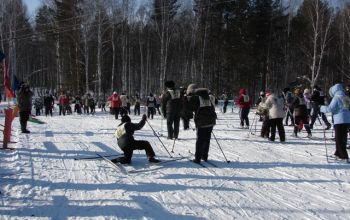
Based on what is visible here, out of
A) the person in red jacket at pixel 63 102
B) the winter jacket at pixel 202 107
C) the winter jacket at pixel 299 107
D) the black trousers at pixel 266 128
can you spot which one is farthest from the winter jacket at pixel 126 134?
the person in red jacket at pixel 63 102

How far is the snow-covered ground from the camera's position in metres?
5.43

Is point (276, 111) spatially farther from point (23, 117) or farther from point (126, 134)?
point (23, 117)

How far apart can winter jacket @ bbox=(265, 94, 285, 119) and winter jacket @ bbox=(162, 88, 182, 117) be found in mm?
2585

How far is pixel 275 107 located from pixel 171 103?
117 inches

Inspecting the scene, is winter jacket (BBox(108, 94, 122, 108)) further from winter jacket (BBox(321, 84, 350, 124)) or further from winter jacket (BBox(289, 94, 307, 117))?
winter jacket (BBox(321, 84, 350, 124))

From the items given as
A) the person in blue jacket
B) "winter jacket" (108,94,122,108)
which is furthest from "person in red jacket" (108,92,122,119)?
the person in blue jacket

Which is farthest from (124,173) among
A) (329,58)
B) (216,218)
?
(329,58)

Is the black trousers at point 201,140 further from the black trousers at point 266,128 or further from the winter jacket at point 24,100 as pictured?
the winter jacket at point 24,100

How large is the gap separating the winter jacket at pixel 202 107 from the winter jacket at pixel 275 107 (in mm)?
3576

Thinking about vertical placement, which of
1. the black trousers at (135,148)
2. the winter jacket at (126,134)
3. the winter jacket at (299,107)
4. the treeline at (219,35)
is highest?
the treeline at (219,35)

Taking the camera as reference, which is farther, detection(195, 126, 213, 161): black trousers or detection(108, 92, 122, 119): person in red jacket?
detection(108, 92, 122, 119): person in red jacket

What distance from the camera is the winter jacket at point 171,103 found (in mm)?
12008

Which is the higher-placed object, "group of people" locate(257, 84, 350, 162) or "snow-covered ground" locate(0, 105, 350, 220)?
"group of people" locate(257, 84, 350, 162)

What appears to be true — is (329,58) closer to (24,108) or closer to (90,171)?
(24,108)
